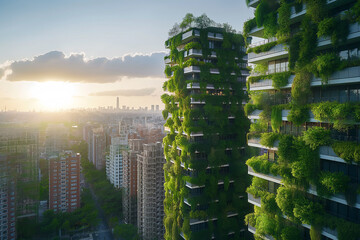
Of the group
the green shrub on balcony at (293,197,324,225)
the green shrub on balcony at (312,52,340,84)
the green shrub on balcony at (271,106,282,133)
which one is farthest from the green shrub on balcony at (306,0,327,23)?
the green shrub on balcony at (293,197,324,225)

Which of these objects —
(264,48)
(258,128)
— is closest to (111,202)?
(258,128)

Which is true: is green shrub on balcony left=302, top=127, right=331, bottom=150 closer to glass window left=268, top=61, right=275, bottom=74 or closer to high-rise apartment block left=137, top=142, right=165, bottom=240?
glass window left=268, top=61, right=275, bottom=74

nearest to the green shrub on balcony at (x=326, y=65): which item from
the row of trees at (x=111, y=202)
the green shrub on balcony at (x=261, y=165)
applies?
the green shrub on balcony at (x=261, y=165)

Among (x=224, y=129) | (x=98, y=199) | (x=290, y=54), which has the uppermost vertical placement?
(x=290, y=54)

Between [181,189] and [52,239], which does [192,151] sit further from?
[52,239]

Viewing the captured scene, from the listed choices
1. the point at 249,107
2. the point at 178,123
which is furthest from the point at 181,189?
the point at 249,107

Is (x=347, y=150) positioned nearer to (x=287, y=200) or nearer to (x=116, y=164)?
Answer: (x=287, y=200)
